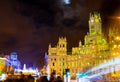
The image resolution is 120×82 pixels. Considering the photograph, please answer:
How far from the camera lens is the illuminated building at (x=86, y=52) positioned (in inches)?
3509

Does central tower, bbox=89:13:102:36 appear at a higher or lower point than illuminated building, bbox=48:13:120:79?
higher

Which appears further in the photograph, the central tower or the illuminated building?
the central tower

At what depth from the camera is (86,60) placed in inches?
3639

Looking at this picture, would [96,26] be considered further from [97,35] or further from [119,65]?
[119,65]

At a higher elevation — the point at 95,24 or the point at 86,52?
the point at 95,24

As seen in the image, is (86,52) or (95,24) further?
(95,24)

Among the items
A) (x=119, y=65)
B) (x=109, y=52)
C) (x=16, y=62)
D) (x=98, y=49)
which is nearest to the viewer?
(x=119, y=65)

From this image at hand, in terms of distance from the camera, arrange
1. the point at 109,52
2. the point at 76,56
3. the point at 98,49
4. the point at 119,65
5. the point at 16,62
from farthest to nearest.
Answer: the point at 16,62 < the point at 76,56 < the point at 98,49 < the point at 109,52 < the point at 119,65

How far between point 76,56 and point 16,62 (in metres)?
45.8

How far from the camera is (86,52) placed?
3711 inches

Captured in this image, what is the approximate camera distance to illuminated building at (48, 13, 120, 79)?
89.1 metres

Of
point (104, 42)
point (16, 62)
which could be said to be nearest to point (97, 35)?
point (104, 42)

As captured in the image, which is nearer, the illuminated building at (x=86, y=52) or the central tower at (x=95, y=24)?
the illuminated building at (x=86, y=52)

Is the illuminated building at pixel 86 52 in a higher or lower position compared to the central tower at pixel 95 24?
lower
